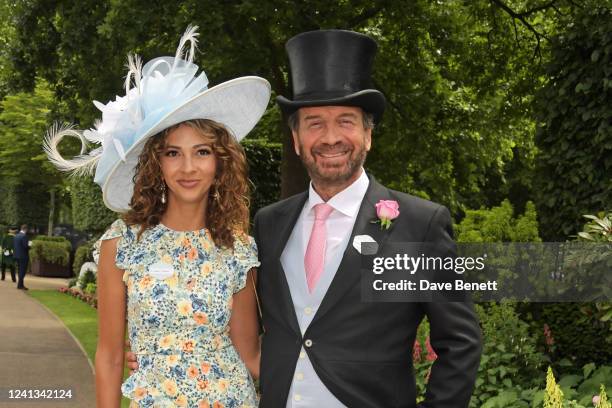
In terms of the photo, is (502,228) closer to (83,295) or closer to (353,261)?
(353,261)

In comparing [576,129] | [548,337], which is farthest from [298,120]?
[576,129]

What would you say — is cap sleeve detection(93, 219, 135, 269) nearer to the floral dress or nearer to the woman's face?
the floral dress

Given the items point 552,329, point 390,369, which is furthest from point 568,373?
point 390,369

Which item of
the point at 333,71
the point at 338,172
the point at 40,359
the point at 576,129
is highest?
the point at 576,129

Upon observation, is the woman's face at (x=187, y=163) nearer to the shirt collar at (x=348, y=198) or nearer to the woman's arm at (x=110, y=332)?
the woman's arm at (x=110, y=332)

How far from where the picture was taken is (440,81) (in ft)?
49.1

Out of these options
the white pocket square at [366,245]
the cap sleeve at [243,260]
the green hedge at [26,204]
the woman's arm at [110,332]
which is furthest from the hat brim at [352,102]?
the green hedge at [26,204]

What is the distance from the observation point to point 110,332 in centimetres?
371

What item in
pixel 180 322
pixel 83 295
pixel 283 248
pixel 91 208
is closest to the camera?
pixel 283 248

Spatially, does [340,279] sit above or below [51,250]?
below

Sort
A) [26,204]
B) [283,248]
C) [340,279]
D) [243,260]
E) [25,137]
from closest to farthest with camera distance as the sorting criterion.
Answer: [340,279], [283,248], [243,260], [25,137], [26,204]

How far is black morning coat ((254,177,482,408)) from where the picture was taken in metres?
3.26

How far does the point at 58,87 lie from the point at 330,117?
11692mm

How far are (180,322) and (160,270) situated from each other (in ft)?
0.87
